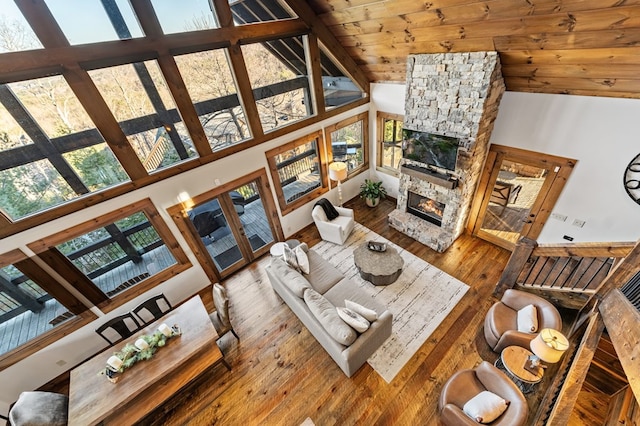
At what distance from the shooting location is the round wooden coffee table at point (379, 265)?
184 inches

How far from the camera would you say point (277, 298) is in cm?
492

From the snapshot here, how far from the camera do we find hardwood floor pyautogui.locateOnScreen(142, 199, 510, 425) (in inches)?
131

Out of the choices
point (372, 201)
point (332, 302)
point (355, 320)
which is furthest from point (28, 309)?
point (372, 201)

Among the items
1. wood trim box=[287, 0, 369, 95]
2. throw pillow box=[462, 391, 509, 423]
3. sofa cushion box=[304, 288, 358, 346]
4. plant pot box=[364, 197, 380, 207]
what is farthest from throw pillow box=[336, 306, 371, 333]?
wood trim box=[287, 0, 369, 95]

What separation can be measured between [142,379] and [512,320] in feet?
17.0

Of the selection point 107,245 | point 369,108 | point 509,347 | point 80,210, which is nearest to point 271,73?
point 369,108

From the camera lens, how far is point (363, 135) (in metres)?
6.85

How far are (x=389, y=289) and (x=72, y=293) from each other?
5258 millimetres

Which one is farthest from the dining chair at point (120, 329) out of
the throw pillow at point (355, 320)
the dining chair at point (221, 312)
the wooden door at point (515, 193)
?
the wooden door at point (515, 193)

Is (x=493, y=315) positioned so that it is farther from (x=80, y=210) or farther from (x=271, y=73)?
(x=80, y=210)

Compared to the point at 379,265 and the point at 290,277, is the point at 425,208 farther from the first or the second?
the point at 290,277

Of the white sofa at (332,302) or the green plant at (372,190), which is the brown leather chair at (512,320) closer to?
the white sofa at (332,302)

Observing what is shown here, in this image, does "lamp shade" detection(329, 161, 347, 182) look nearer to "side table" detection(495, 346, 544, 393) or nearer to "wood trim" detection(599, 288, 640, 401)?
"side table" detection(495, 346, 544, 393)

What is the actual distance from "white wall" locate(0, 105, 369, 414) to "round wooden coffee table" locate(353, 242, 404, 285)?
2481 millimetres
